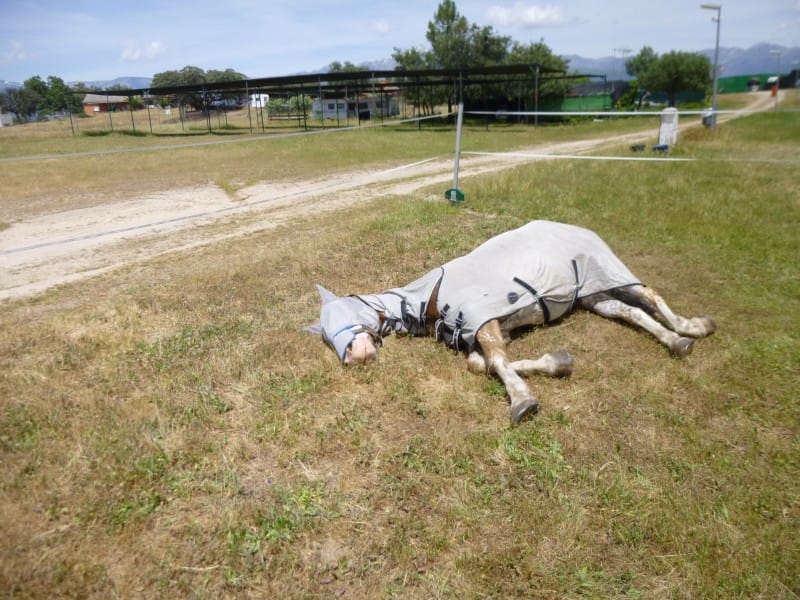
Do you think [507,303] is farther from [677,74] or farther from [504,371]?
[677,74]

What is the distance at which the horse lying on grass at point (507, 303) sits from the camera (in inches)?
167

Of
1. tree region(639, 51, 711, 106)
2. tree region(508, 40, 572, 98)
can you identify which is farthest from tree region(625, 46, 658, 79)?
tree region(508, 40, 572, 98)

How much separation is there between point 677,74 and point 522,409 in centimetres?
7589

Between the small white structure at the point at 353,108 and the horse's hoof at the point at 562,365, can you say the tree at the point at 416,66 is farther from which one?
the horse's hoof at the point at 562,365

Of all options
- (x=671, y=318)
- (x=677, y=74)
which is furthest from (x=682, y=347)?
(x=677, y=74)

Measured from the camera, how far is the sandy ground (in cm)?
778

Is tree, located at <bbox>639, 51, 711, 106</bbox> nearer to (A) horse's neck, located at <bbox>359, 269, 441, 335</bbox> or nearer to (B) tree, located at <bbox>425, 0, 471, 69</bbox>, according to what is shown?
(B) tree, located at <bbox>425, 0, 471, 69</bbox>

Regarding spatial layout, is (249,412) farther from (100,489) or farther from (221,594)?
(221,594)

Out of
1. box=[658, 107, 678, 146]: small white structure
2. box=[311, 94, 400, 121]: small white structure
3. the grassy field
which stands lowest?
the grassy field

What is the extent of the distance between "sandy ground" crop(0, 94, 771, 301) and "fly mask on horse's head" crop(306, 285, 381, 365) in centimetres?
437

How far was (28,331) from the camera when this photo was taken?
5008 mm

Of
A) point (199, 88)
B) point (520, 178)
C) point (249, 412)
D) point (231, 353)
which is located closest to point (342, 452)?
point (249, 412)

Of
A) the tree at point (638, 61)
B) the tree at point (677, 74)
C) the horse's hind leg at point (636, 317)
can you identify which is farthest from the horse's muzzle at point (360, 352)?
the tree at point (638, 61)

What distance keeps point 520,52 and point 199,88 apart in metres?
34.3
